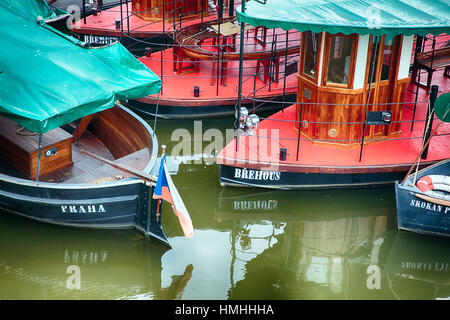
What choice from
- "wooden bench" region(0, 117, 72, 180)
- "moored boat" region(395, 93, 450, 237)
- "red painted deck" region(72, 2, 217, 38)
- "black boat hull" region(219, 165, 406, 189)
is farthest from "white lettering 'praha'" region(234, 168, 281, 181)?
→ "red painted deck" region(72, 2, 217, 38)

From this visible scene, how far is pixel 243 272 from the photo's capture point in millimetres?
10938

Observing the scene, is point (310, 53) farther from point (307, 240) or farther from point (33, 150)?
point (33, 150)

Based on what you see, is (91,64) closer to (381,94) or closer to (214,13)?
(381,94)

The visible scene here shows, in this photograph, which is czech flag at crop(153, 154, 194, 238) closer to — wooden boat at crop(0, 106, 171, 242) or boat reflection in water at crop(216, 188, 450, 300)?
wooden boat at crop(0, 106, 171, 242)

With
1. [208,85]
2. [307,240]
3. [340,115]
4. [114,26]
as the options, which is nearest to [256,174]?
[307,240]

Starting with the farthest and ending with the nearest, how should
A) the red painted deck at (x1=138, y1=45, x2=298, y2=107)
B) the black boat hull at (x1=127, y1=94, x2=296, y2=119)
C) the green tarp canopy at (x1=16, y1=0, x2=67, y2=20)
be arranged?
the black boat hull at (x1=127, y1=94, x2=296, y2=119) → the red painted deck at (x1=138, y1=45, x2=298, y2=107) → the green tarp canopy at (x1=16, y1=0, x2=67, y2=20)

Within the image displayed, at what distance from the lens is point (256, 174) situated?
12.9 m

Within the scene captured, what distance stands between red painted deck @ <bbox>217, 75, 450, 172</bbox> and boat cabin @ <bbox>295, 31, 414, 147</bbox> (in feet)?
1.08

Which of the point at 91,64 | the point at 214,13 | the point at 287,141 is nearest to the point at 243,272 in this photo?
the point at 287,141

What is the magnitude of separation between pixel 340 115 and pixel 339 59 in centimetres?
121

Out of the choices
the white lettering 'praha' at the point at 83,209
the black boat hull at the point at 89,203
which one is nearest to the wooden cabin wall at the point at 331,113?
the black boat hull at the point at 89,203

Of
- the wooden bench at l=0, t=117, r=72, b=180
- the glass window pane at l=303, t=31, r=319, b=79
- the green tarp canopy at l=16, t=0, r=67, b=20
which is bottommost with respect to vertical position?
the wooden bench at l=0, t=117, r=72, b=180

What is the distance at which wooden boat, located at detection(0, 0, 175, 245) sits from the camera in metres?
10.8

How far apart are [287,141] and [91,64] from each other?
460 cm
